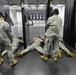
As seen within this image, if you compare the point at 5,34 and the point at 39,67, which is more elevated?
the point at 5,34

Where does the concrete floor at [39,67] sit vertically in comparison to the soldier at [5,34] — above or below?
below

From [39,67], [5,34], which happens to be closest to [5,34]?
[5,34]

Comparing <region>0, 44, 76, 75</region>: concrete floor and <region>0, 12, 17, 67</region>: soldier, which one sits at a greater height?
<region>0, 12, 17, 67</region>: soldier

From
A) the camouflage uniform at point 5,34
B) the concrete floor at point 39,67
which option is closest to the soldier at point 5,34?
the camouflage uniform at point 5,34

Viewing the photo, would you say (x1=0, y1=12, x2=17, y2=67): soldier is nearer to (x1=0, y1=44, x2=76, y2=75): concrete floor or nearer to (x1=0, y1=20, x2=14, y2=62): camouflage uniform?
(x1=0, y1=20, x2=14, y2=62): camouflage uniform

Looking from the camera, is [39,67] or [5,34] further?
[39,67]

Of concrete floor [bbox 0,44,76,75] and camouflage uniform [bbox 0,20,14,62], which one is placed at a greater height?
camouflage uniform [bbox 0,20,14,62]

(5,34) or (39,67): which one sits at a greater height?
(5,34)

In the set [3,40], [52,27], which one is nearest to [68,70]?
[52,27]

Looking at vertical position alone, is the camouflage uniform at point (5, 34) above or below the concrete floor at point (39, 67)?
above

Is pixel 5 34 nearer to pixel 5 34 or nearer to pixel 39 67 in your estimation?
pixel 5 34

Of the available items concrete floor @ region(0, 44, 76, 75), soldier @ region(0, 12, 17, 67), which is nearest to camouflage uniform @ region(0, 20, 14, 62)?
soldier @ region(0, 12, 17, 67)

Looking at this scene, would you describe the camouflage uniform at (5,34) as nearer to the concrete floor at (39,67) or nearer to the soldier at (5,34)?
the soldier at (5,34)

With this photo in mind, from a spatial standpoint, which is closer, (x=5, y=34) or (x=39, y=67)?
(x=5, y=34)
